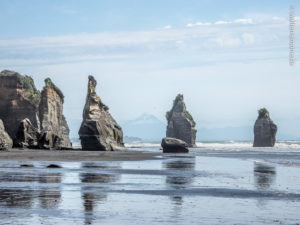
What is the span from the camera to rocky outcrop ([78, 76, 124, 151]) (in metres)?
104

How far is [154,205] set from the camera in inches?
861

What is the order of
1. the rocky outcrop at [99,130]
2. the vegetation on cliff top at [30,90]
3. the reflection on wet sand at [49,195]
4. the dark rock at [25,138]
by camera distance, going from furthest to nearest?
1. the vegetation on cliff top at [30,90]
2. the rocky outcrop at [99,130]
3. the dark rock at [25,138]
4. the reflection on wet sand at [49,195]

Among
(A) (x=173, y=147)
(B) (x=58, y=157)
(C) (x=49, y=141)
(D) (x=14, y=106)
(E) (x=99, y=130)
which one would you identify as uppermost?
(D) (x=14, y=106)

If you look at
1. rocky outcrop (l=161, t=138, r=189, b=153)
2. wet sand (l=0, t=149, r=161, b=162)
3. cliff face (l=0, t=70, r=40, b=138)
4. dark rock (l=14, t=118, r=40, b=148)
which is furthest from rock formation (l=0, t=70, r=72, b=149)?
wet sand (l=0, t=149, r=161, b=162)

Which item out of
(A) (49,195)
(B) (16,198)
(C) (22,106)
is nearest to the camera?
(B) (16,198)

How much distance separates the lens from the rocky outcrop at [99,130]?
4097 inches

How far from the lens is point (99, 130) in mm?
104188

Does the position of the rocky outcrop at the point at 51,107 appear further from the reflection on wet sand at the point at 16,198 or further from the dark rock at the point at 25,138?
the reflection on wet sand at the point at 16,198

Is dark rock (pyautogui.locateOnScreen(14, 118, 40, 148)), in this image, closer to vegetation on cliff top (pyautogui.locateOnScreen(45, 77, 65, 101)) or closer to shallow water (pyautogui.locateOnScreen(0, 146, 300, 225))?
vegetation on cliff top (pyautogui.locateOnScreen(45, 77, 65, 101))

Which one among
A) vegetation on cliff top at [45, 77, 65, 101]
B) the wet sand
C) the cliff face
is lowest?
the wet sand

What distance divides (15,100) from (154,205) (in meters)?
128

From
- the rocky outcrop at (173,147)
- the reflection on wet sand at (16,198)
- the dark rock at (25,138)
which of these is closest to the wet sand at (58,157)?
the dark rock at (25,138)

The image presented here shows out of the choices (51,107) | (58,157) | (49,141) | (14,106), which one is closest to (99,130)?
(49,141)

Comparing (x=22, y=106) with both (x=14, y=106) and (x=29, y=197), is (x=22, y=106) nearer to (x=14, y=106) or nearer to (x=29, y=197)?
(x=14, y=106)
